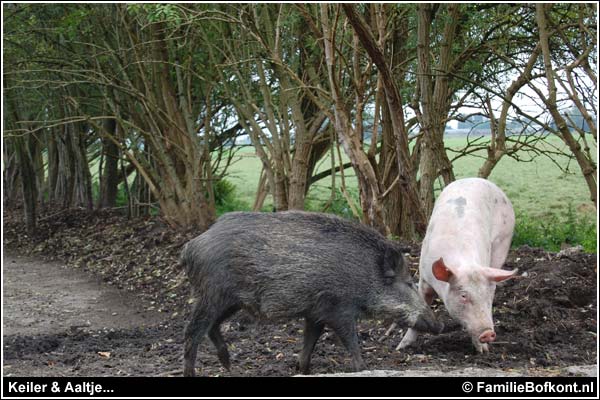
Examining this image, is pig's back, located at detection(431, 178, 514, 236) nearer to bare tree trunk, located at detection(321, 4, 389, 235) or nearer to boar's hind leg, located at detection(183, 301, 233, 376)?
bare tree trunk, located at detection(321, 4, 389, 235)

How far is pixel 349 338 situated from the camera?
5348 mm

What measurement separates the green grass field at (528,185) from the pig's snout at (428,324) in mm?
10011

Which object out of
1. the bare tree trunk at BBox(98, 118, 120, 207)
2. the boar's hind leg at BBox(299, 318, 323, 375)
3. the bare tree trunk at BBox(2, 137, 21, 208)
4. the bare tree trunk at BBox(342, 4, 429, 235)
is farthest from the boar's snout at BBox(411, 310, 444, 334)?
the bare tree trunk at BBox(2, 137, 21, 208)

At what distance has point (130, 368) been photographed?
582cm

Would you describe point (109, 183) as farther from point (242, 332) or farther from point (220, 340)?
point (220, 340)

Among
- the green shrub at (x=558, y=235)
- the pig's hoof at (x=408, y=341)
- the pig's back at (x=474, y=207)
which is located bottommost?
the pig's hoof at (x=408, y=341)

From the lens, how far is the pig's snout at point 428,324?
5.64 metres

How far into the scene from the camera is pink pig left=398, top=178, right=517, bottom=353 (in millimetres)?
5660

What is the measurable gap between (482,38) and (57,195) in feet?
44.5

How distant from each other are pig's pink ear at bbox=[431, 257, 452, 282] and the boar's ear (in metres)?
0.25

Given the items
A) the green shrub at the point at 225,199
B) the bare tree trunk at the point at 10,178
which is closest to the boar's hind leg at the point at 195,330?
the green shrub at the point at 225,199

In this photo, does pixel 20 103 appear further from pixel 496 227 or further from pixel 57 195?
pixel 496 227

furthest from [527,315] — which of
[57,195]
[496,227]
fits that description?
[57,195]

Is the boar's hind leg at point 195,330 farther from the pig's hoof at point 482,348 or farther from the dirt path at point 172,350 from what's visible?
the pig's hoof at point 482,348
